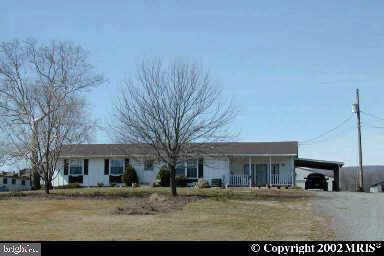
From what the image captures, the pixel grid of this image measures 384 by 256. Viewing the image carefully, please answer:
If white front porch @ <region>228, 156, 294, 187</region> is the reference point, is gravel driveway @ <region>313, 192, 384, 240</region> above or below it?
below

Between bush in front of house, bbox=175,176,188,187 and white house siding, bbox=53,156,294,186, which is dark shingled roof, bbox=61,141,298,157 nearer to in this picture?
white house siding, bbox=53,156,294,186

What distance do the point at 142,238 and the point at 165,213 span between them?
6.80 metres

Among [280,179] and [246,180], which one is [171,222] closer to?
[246,180]

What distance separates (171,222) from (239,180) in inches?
1068

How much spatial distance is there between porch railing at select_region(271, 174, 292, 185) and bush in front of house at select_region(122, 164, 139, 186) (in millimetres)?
11011

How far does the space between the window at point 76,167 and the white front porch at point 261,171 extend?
13.0 m

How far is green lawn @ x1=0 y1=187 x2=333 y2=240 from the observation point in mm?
14031

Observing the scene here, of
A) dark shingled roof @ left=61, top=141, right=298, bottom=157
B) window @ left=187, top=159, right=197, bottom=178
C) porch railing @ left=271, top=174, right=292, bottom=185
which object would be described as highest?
dark shingled roof @ left=61, top=141, right=298, bottom=157

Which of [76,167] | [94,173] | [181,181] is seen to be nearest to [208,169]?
[181,181]

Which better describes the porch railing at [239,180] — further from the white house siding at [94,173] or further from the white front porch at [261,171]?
the white house siding at [94,173]

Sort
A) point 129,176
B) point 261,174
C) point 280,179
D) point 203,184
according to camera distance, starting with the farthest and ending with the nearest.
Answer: point 261,174
point 129,176
point 280,179
point 203,184

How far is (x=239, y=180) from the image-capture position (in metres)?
44.0

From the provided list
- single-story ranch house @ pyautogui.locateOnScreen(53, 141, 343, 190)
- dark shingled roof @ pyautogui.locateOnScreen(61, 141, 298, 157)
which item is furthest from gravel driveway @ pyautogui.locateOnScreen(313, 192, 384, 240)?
single-story ranch house @ pyautogui.locateOnScreen(53, 141, 343, 190)

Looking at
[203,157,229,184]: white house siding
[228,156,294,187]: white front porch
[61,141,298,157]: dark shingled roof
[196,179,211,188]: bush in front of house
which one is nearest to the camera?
[196,179,211,188]: bush in front of house
